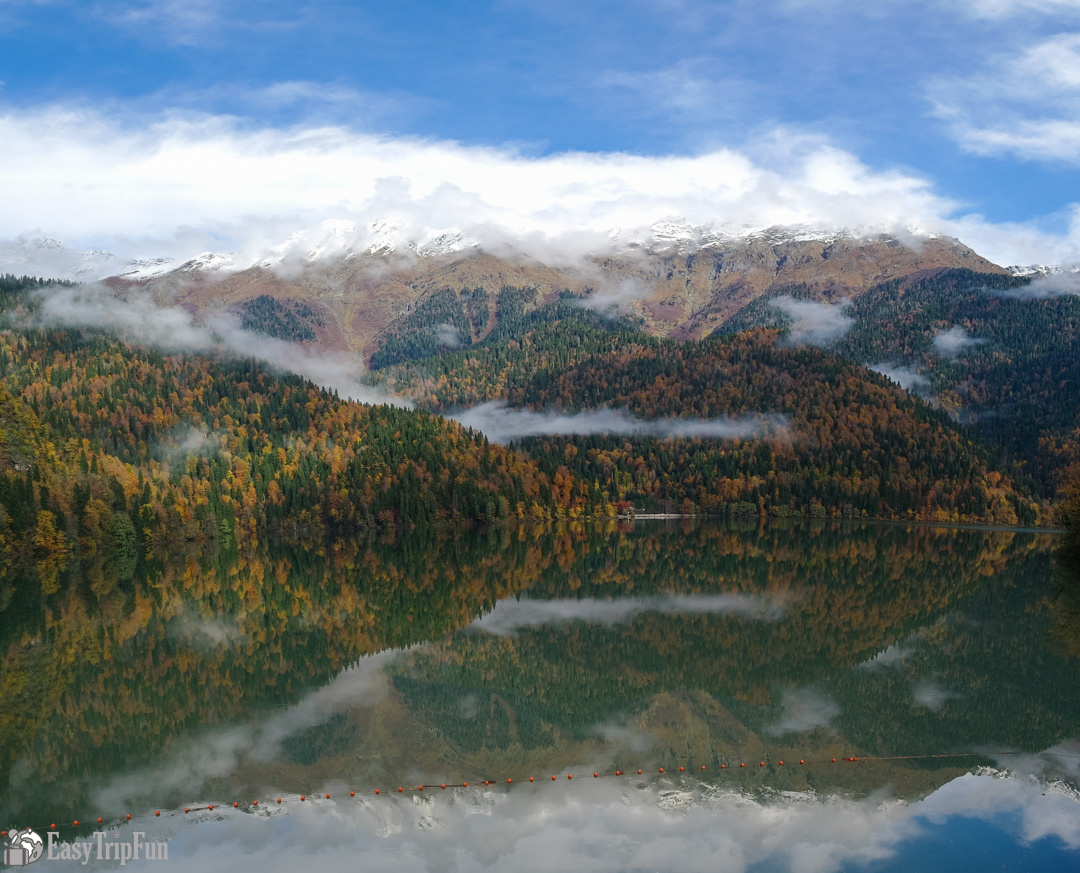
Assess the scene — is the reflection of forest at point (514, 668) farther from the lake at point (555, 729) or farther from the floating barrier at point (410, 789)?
the floating barrier at point (410, 789)

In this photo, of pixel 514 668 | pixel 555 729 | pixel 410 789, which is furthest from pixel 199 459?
pixel 410 789

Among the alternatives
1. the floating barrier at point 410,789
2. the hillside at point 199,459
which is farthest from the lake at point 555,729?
the hillside at point 199,459

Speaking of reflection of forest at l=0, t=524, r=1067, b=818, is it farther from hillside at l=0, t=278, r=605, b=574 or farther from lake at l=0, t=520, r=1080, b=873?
hillside at l=0, t=278, r=605, b=574

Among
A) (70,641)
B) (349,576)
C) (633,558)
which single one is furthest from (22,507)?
(633,558)

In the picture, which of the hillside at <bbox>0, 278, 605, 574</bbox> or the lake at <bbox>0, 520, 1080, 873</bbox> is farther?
the hillside at <bbox>0, 278, 605, 574</bbox>

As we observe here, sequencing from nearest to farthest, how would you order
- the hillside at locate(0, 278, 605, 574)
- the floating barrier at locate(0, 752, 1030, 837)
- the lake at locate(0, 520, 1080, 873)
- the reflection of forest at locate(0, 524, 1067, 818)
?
the lake at locate(0, 520, 1080, 873), the floating barrier at locate(0, 752, 1030, 837), the reflection of forest at locate(0, 524, 1067, 818), the hillside at locate(0, 278, 605, 574)

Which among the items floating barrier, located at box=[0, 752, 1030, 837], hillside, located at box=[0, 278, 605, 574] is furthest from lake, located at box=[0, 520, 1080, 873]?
hillside, located at box=[0, 278, 605, 574]
